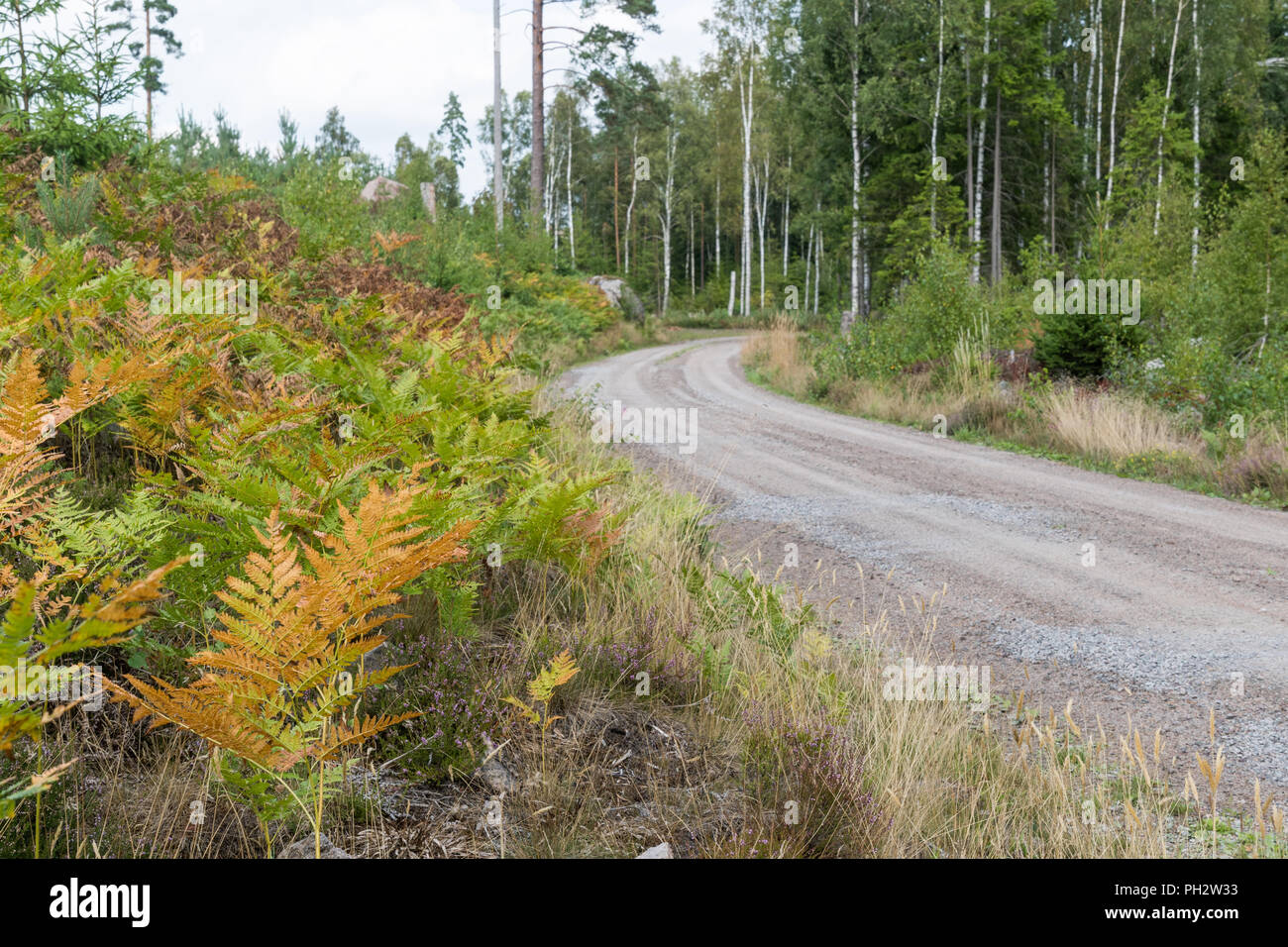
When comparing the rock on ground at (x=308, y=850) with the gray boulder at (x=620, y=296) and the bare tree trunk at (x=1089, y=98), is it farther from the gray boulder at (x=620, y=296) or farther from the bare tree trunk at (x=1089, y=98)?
the bare tree trunk at (x=1089, y=98)

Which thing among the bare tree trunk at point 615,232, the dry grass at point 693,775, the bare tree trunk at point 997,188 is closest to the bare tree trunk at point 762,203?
the bare tree trunk at point 615,232

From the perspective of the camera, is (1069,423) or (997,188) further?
(997,188)

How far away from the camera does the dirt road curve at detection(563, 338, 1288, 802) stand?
4.14 m

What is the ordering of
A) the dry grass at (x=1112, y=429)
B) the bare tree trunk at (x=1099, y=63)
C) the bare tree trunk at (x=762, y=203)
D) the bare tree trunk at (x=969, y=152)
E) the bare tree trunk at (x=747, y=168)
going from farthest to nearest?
1. the bare tree trunk at (x=762, y=203)
2. the bare tree trunk at (x=747, y=168)
3. the bare tree trunk at (x=1099, y=63)
4. the bare tree trunk at (x=969, y=152)
5. the dry grass at (x=1112, y=429)

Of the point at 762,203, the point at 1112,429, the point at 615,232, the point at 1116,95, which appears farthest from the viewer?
the point at 615,232

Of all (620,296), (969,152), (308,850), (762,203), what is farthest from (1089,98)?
(308,850)

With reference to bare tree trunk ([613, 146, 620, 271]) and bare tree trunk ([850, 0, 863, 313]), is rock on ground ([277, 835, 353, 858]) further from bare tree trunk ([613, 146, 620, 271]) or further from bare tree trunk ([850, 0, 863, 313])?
bare tree trunk ([613, 146, 620, 271])

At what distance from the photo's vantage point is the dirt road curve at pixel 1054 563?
13.6 feet

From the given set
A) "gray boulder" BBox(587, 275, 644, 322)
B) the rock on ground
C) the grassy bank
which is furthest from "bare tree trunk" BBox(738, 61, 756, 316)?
the rock on ground

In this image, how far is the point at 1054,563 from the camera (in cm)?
628

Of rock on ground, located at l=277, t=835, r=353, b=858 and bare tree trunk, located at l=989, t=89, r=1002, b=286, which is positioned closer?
rock on ground, located at l=277, t=835, r=353, b=858

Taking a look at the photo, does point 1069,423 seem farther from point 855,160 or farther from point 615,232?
point 615,232
